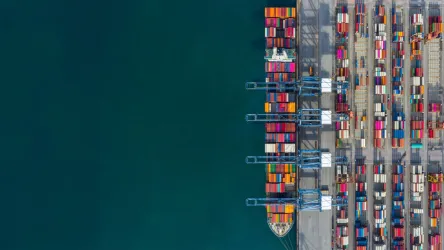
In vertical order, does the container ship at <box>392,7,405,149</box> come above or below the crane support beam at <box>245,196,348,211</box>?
above

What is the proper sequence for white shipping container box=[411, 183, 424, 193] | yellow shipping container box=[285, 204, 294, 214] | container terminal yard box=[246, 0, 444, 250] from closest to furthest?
white shipping container box=[411, 183, 424, 193] → container terminal yard box=[246, 0, 444, 250] → yellow shipping container box=[285, 204, 294, 214]

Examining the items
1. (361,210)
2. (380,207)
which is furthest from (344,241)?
(380,207)

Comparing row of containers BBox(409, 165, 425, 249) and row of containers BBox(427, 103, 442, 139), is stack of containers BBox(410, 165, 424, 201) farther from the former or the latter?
row of containers BBox(427, 103, 442, 139)

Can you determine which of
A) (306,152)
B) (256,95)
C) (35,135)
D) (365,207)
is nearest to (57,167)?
(35,135)

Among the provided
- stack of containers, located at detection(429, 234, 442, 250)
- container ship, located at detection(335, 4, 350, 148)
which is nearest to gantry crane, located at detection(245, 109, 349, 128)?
container ship, located at detection(335, 4, 350, 148)

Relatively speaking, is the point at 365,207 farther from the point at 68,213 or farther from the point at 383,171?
the point at 68,213

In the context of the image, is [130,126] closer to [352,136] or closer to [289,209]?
[289,209]
